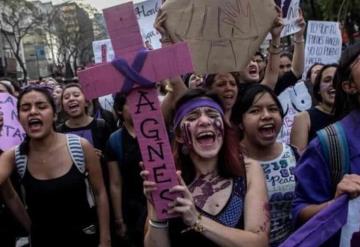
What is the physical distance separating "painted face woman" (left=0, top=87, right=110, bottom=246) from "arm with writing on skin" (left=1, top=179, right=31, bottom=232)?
0.70 ft

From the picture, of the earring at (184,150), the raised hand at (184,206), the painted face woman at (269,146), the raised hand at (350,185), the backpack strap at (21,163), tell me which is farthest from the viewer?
the backpack strap at (21,163)

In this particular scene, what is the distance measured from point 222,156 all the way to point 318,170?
457 millimetres

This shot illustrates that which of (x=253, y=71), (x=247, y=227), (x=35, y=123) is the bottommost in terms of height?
(x=247, y=227)

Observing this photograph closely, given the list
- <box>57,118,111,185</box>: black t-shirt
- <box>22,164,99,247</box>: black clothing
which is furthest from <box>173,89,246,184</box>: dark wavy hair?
<box>57,118,111,185</box>: black t-shirt

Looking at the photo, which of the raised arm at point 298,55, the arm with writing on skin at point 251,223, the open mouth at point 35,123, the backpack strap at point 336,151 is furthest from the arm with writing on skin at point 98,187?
the raised arm at point 298,55

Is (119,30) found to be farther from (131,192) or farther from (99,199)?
(131,192)

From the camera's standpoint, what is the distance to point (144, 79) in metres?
2.33

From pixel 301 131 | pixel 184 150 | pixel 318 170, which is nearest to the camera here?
pixel 318 170

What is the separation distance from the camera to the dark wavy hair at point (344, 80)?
7.54 ft

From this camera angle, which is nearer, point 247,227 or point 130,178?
point 247,227

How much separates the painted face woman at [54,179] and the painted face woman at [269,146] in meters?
0.91

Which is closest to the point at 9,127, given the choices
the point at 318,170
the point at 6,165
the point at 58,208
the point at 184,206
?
the point at 6,165

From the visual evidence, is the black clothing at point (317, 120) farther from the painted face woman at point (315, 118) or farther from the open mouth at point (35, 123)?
the open mouth at point (35, 123)

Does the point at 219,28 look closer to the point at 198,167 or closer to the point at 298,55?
the point at 198,167
